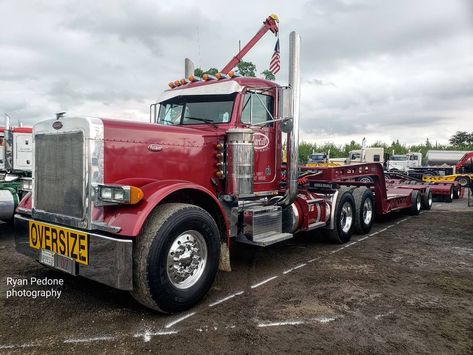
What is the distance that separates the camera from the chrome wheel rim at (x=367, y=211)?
810cm

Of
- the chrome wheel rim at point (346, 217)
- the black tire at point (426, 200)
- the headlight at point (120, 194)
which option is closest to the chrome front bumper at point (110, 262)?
the headlight at point (120, 194)

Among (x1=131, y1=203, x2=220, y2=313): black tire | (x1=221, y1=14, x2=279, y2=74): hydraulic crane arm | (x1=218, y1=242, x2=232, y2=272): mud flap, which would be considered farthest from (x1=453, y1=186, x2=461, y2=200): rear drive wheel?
(x1=131, y1=203, x2=220, y2=313): black tire

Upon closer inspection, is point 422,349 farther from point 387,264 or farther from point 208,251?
point 387,264

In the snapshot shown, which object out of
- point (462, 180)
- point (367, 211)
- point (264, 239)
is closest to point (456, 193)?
point (462, 180)

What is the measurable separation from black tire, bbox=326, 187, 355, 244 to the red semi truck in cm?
105

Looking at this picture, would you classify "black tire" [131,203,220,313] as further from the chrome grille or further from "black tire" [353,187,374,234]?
"black tire" [353,187,374,234]

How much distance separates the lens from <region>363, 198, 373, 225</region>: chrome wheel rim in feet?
26.6

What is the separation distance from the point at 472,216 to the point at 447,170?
9765 mm

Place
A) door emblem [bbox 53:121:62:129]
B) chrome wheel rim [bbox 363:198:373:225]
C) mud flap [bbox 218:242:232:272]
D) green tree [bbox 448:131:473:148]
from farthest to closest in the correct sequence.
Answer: green tree [bbox 448:131:473:148], chrome wheel rim [bbox 363:198:373:225], mud flap [bbox 218:242:232:272], door emblem [bbox 53:121:62:129]

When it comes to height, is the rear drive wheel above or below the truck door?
below

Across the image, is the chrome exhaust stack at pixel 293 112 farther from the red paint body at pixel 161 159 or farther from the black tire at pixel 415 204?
the black tire at pixel 415 204

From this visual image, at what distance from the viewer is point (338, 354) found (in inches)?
119

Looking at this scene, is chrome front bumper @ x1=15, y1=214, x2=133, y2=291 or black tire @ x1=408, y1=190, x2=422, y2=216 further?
black tire @ x1=408, y1=190, x2=422, y2=216

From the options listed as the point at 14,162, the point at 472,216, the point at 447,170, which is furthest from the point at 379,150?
the point at 14,162
